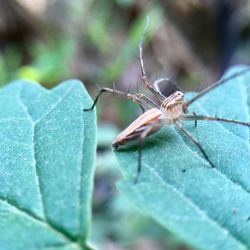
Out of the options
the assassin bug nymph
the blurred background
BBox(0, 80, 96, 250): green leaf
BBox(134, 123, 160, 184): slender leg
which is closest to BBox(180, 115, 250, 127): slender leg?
the assassin bug nymph

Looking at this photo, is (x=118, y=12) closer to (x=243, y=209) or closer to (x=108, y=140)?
(x=108, y=140)

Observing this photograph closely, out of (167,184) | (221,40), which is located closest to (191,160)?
(167,184)

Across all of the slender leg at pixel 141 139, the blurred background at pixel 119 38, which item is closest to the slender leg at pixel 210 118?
A: the slender leg at pixel 141 139

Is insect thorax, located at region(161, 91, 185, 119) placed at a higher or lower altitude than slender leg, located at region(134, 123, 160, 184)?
higher

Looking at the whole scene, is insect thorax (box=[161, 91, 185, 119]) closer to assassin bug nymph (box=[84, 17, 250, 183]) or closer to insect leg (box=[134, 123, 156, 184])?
assassin bug nymph (box=[84, 17, 250, 183])

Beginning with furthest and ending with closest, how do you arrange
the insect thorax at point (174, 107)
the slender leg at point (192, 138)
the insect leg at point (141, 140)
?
the insect thorax at point (174, 107), the slender leg at point (192, 138), the insect leg at point (141, 140)

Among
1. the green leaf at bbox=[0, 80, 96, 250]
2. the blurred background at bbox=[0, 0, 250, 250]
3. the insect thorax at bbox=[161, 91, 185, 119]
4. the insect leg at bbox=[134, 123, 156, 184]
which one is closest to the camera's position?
the green leaf at bbox=[0, 80, 96, 250]

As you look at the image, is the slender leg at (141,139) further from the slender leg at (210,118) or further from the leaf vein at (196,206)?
the slender leg at (210,118)
